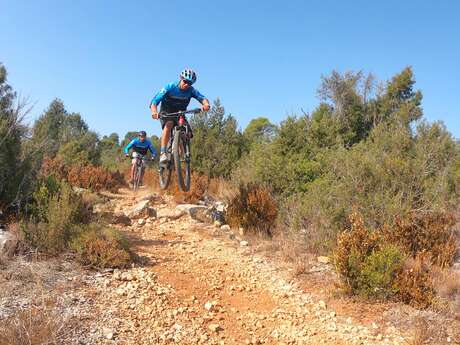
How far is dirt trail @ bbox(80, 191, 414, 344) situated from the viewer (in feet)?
13.8

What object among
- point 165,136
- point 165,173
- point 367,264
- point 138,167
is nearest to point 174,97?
point 165,136

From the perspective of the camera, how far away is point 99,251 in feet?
17.8

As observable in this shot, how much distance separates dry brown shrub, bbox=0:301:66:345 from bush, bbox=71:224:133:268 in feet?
4.99

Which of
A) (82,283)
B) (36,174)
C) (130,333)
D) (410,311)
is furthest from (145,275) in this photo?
Result: (410,311)

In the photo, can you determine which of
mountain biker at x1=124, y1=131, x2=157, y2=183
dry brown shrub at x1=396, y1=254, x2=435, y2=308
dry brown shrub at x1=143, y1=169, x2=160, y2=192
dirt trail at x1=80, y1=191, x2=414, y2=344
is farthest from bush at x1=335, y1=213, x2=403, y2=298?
dry brown shrub at x1=143, y1=169, x2=160, y2=192

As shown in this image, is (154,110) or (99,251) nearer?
(99,251)

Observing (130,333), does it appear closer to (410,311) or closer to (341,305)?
(341,305)

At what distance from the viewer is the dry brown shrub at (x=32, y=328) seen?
3.34 metres

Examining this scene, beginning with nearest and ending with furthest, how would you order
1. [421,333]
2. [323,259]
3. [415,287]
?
[421,333] < [415,287] < [323,259]

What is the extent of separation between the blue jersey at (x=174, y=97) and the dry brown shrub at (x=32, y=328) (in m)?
4.20

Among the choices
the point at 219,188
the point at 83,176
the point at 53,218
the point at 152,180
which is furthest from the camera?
the point at 152,180

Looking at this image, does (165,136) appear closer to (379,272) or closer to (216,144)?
(379,272)

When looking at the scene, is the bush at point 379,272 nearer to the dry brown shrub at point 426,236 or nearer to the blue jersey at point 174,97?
the dry brown shrub at point 426,236

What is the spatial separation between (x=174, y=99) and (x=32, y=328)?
4640mm
